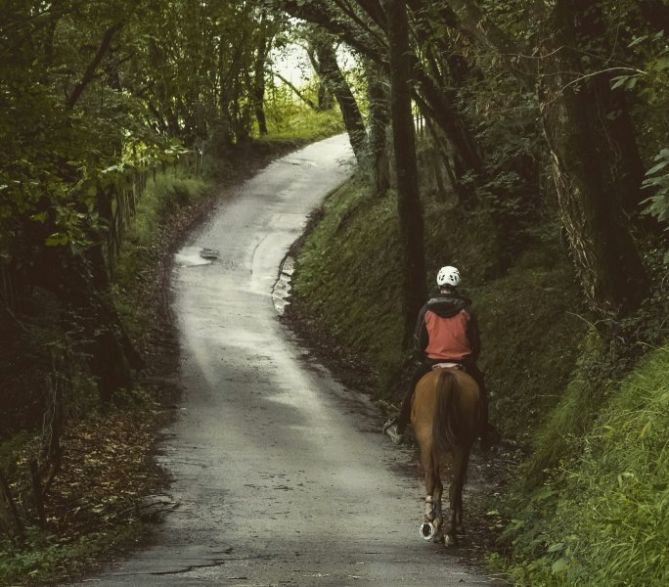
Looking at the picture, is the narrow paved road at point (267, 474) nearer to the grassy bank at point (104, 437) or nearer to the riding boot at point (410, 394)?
the grassy bank at point (104, 437)

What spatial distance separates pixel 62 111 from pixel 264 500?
16.7 feet

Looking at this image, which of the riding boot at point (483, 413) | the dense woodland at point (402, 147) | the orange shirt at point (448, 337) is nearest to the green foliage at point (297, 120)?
the dense woodland at point (402, 147)

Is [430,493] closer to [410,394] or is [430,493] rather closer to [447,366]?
[410,394]

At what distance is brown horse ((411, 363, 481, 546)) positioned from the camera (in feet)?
33.5

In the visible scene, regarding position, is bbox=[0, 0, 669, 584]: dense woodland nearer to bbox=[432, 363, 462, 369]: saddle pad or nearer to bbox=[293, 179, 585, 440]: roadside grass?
bbox=[293, 179, 585, 440]: roadside grass

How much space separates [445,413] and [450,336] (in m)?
0.92

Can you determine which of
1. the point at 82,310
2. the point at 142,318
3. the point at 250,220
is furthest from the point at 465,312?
the point at 250,220

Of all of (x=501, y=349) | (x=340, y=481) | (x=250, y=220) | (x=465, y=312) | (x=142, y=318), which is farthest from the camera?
(x=250, y=220)

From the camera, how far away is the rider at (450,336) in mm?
10773

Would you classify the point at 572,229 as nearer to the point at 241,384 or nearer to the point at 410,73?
the point at 410,73

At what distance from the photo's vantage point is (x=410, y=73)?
19.9 meters

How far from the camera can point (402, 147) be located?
19.5m

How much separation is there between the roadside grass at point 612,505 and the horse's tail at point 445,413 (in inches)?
38.6

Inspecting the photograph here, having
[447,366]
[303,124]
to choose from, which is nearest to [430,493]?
[447,366]
